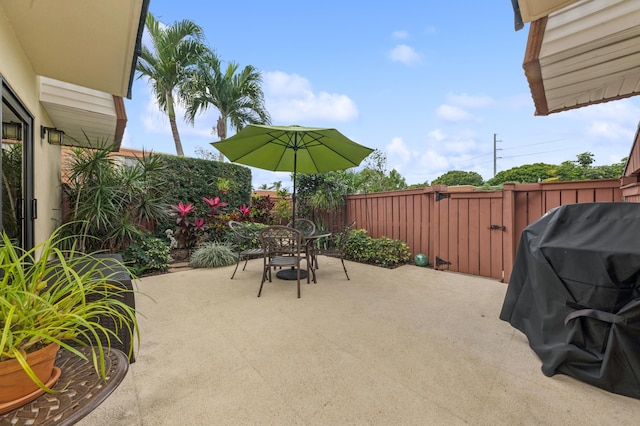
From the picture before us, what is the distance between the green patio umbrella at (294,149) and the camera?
10.6 ft

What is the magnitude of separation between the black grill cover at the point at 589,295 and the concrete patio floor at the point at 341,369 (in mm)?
118

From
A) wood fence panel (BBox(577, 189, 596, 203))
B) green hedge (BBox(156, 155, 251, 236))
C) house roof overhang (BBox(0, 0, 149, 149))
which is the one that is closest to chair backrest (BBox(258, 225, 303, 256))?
house roof overhang (BBox(0, 0, 149, 149))

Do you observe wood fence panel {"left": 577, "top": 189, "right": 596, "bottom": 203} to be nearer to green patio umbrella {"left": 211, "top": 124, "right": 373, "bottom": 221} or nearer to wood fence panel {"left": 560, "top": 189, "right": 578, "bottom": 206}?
wood fence panel {"left": 560, "top": 189, "right": 578, "bottom": 206}

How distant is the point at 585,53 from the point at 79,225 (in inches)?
228

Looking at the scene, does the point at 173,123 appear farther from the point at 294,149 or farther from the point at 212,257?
the point at 294,149

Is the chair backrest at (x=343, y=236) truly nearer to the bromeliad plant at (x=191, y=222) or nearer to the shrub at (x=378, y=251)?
the shrub at (x=378, y=251)

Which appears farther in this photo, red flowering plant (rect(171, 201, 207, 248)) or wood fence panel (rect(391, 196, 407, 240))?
red flowering plant (rect(171, 201, 207, 248))

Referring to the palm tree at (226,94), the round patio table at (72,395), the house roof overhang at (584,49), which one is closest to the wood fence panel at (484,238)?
the house roof overhang at (584,49)

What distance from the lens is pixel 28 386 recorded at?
0.71 metres

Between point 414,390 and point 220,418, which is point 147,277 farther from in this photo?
point 414,390

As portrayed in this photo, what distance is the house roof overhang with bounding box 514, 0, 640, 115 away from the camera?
1.80 metres

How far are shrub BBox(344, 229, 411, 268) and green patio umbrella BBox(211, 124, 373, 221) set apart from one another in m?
1.56

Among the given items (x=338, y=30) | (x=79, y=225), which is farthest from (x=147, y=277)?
(x=338, y=30)

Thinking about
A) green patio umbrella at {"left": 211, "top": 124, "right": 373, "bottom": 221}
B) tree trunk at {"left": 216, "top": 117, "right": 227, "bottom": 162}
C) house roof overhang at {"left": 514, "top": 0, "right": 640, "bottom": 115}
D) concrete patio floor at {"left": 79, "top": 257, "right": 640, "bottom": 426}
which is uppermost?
tree trunk at {"left": 216, "top": 117, "right": 227, "bottom": 162}
